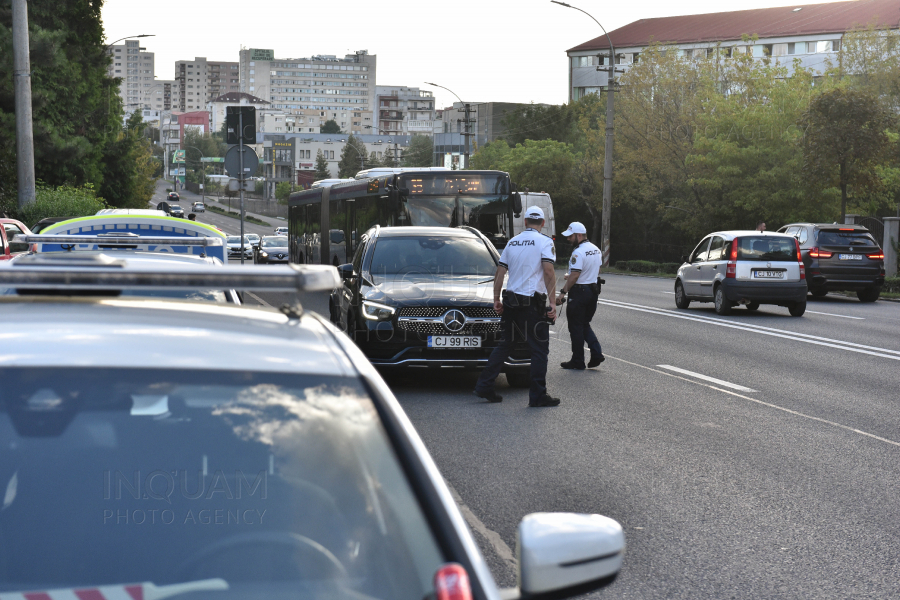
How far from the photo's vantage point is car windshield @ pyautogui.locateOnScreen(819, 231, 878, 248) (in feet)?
84.9

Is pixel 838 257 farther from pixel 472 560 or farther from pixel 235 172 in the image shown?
pixel 472 560

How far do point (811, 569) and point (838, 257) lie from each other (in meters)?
22.1

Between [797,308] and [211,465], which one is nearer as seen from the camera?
[211,465]

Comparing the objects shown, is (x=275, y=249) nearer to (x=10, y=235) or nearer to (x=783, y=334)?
(x=10, y=235)

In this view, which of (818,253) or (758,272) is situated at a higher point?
(818,253)

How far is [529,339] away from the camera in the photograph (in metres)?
9.59

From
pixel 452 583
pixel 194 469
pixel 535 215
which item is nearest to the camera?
pixel 452 583

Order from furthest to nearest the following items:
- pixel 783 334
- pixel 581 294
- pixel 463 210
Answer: pixel 463 210
pixel 783 334
pixel 581 294

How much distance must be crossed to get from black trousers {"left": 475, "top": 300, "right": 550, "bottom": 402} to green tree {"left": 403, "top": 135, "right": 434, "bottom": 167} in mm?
151942

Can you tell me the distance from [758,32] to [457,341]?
104522 mm

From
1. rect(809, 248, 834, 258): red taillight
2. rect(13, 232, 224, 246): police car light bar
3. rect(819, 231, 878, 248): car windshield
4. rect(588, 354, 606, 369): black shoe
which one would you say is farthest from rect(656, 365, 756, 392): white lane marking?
rect(819, 231, 878, 248): car windshield

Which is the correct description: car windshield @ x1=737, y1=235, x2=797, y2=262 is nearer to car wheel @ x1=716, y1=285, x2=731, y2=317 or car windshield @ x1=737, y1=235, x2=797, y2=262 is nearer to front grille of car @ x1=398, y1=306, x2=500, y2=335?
car wheel @ x1=716, y1=285, x2=731, y2=317

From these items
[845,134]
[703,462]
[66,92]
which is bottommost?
[703,462]

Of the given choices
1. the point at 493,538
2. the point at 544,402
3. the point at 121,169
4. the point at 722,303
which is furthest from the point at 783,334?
the point at 121,169
